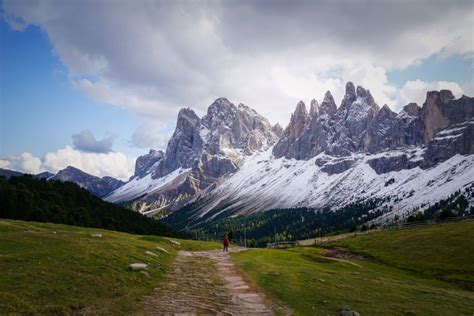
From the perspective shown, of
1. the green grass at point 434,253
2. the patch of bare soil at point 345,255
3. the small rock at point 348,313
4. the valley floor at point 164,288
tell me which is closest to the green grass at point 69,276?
the valley floor at point 164,288

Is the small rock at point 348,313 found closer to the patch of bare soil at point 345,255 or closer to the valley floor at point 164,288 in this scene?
the valley floor at point 164,288

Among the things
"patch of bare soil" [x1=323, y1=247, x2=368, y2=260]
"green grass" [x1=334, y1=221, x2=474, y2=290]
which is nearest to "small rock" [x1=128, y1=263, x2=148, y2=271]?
"green grass" [x1=334, y1=221, x2=474, y2=290]

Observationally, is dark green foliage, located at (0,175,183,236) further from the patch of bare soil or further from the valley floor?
the patch of bare soil

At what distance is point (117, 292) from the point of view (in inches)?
872

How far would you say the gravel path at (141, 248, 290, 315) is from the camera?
830 inches

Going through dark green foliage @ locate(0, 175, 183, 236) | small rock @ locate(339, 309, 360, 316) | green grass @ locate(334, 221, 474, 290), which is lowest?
green grass @ locate(334, 221, 474, 290)

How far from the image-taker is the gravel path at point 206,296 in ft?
69.2

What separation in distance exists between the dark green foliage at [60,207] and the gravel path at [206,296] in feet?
253

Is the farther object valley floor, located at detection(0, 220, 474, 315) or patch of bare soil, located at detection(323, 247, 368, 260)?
patch of bare soil, located at detection(323, 247, 368, 260)

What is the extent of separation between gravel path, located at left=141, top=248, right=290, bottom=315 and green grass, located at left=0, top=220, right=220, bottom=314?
1.21 metres

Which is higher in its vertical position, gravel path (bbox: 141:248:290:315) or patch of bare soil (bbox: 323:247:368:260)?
gravel path (bbox: 141:248:290:315)

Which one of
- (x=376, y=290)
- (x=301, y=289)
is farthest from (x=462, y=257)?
(x=301, y=289)

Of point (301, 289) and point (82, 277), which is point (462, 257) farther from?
point (82, 277)

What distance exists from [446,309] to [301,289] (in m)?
11.9
